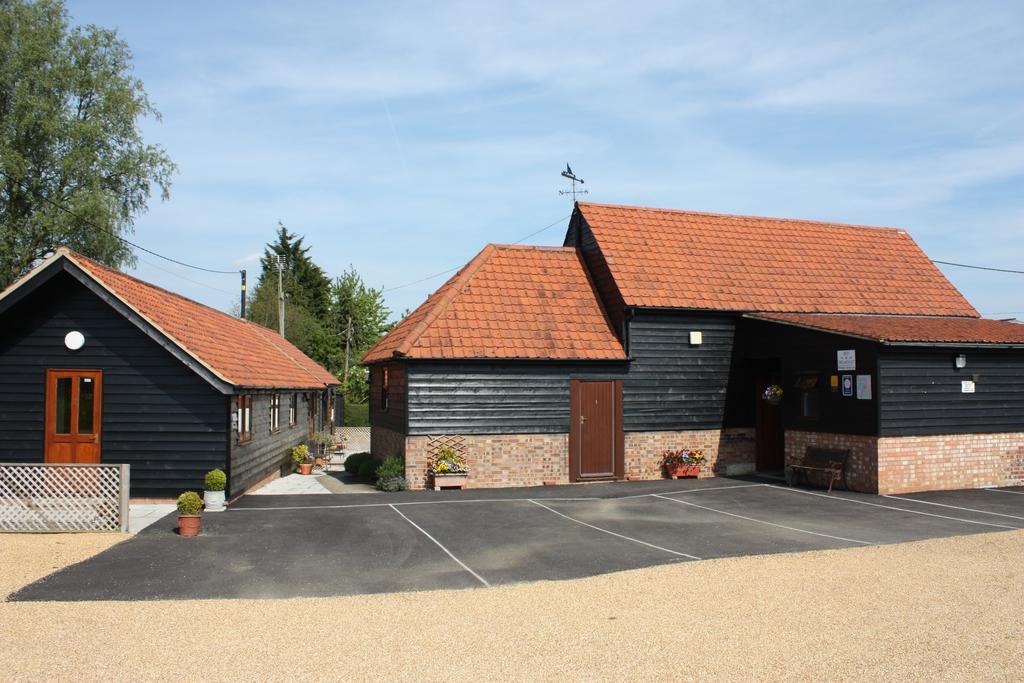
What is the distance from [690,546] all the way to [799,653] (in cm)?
508

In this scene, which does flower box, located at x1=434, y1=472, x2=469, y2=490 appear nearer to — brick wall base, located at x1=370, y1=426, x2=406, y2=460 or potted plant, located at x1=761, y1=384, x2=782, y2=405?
brick wall base, located at x1=370, y1=426, x2=406, y2=460

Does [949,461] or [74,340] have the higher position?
[74,340]

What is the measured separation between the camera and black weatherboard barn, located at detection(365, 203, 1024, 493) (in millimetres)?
18359

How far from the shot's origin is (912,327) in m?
19.8

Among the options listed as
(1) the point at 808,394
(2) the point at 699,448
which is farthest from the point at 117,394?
(1) the point at 808,394

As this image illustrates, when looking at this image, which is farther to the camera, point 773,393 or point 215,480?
point 773,393

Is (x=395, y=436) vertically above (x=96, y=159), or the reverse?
(x=96, y=159)

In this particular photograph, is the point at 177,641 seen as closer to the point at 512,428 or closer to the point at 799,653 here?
the point at 799,653

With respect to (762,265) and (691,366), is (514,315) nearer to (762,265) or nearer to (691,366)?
(691,366)

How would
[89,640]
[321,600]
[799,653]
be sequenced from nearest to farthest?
1. [799,653]
2. [89,640]
3. [321,600]

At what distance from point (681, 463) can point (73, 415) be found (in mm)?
14299

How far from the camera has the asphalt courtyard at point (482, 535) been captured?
10398 millimetres

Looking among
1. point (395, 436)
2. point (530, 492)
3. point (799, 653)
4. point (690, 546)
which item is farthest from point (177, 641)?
point (395, 436)

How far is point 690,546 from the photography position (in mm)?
12438
